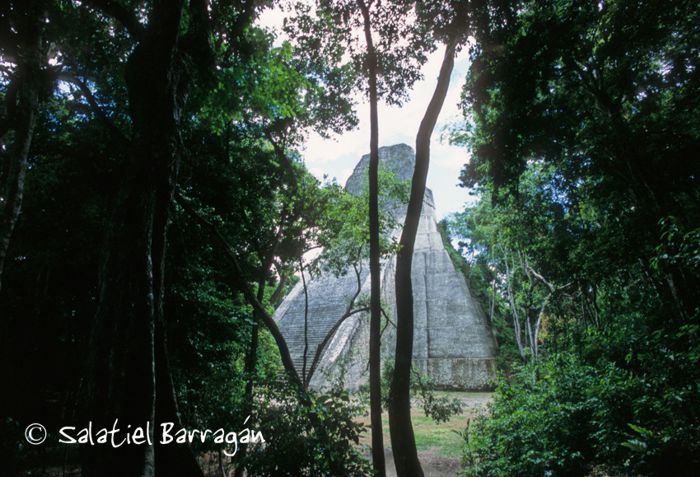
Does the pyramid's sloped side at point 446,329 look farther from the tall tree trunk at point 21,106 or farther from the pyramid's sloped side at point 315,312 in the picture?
the tall tree trunk at point 21,106

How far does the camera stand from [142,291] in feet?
9.71

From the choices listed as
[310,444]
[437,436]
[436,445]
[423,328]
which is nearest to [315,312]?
[423,328]

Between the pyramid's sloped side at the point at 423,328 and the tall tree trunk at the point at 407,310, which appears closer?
the tall tree trunk at the point at 407,310

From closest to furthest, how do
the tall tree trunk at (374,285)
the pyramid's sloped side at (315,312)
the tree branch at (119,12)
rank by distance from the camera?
the tree branch at (119,12) < the tall tree trunk at (374,285) < the pyramid's sloped side at (315,312)

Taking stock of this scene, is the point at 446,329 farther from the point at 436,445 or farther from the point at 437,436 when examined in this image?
the point at 436,445

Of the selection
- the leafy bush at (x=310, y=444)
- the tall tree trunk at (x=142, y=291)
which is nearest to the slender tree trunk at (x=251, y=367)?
the leafy bush at (x=310, y=444)

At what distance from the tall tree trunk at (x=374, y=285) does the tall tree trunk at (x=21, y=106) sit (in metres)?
5.36

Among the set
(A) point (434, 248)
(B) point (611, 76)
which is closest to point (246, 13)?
(B) point (611, 76)

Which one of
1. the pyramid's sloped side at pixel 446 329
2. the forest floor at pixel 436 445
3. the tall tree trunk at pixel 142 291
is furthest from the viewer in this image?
the pyramid's sloped side at pixel 446 329

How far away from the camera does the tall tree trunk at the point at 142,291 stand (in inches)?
105

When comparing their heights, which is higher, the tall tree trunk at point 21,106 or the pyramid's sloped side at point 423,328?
the tall tree trunk at point 21,106

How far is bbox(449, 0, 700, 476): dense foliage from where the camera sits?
15.3 feet

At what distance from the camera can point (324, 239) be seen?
925cm

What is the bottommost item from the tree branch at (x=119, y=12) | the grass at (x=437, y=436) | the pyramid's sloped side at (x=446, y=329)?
the grass at (x=437, y=436)
